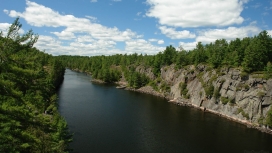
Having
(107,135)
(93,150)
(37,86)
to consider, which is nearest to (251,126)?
(107,135)

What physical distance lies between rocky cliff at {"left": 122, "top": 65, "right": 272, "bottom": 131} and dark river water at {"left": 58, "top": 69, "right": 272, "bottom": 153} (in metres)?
5.33

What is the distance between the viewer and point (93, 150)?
113 feet

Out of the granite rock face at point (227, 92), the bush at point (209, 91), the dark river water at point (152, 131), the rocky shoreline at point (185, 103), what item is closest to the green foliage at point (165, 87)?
the granite rock face at point (227, 92)

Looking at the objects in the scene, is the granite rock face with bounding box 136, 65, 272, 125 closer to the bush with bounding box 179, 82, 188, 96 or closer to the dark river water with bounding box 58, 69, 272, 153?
the bush with bounding box 179, 82, 188, 96

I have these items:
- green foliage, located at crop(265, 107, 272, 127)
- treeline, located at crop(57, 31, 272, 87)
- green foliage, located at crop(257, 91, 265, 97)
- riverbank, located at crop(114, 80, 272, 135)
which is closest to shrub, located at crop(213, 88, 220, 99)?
riverbank, located at crop(114, 80, 272, 135)

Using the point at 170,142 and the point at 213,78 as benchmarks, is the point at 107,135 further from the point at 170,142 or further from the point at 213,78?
the point at 213,78

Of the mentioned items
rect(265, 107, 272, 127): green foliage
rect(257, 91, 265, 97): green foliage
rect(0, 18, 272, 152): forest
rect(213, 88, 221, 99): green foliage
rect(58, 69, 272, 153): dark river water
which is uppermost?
rect(0, 18, 272, 152): forest

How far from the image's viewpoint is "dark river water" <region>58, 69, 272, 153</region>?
37750 mm

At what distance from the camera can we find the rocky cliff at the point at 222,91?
5661 cm

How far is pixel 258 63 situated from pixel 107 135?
49383 millimetres

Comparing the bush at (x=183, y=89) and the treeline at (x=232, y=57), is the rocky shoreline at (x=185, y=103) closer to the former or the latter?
the bush at (x=183, y=89)

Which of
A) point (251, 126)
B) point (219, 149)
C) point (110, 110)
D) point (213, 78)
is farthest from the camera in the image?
point (213, 78)

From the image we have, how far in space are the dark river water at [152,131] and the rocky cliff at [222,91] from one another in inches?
210

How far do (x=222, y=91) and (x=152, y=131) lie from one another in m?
33.2
